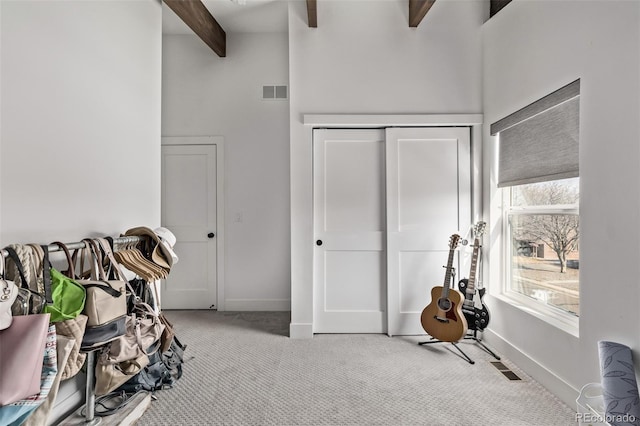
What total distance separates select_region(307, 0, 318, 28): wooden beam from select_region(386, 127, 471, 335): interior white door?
1.19 metres

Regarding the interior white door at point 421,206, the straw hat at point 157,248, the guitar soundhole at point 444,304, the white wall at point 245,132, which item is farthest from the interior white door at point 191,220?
the guitar soundhole at point 444,304

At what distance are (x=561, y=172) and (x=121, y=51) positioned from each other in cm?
296

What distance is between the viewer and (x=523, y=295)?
2.48m

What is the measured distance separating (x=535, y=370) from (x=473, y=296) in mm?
710

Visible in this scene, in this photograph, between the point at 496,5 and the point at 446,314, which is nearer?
the point at 446,314

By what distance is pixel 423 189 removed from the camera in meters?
2.97

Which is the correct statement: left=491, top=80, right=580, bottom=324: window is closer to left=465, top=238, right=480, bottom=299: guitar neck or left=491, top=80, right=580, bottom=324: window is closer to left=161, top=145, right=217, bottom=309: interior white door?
left=465, top=238, right=480, bottom=299: guitar neck

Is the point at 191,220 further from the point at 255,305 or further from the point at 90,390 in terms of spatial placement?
the point at 90,390

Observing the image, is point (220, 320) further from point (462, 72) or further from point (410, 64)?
point (462, 72)

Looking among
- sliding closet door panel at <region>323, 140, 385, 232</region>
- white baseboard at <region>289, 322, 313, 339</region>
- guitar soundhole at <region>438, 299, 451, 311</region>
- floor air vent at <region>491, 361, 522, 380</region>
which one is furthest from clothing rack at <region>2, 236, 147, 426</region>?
floor air vent at <region>491, 361, 522, 380</region>

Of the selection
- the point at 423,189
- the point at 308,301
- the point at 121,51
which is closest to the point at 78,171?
the point at 121,51

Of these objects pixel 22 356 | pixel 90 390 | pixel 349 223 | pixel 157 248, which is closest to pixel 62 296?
pixel 22 356

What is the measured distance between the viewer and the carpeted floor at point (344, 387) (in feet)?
5.78

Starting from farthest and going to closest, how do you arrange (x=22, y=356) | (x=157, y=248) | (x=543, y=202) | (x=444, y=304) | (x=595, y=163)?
1. (x=444, y=304)
2. (x=543, y=202)
3. (x=157, y=248)
4. (x=595, y=163)
5. (x=22, y=356)
